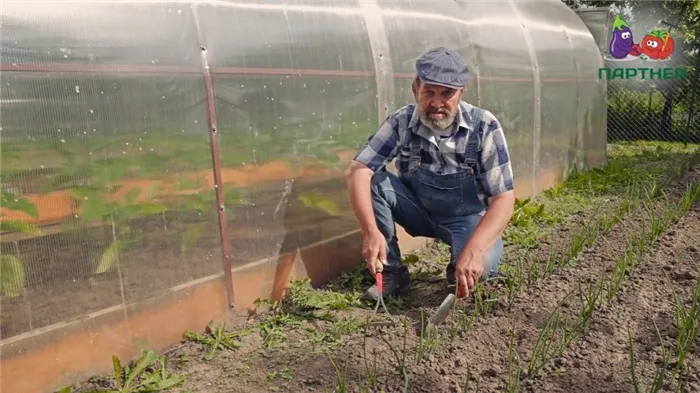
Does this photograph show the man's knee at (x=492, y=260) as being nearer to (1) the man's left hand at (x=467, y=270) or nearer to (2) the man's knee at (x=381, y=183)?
(1) the man's left hand at (x=467, y=270)

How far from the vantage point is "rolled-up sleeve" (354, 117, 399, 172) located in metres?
3.01

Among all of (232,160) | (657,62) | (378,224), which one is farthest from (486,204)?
(657,62)

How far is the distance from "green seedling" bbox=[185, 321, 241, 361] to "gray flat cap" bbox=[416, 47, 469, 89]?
1.42 meters

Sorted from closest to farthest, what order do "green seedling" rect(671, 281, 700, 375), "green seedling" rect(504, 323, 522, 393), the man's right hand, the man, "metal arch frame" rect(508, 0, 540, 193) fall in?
"green seedling" rect(504, 323, 522, 393) → "green seedling" rect(671, 281, 700, 375) → the man's right hand → the man → "metal arch frame" rect(508, 0, 540, 193)

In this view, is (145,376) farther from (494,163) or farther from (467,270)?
(494,163)

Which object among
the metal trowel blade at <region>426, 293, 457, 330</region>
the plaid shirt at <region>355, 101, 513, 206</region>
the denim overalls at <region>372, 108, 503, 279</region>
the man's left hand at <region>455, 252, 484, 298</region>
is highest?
the plaid shirt at <region>355, 101, 513, 206</region>

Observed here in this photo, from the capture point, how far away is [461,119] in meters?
2.96

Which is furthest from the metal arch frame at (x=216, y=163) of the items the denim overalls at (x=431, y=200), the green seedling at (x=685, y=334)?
the green seedling at (x=685, y=334)

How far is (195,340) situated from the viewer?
259 cm

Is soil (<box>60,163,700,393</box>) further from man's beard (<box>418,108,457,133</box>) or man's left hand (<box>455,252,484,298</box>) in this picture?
man's beard (<box>418,108,457,133</box>)

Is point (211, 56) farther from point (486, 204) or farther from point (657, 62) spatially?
point (657, 62)

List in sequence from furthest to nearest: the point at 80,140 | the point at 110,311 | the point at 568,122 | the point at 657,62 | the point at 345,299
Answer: the point at 657,62, the point at 568,122, the point at 345,299, the point at 110,311, the point at 80,140

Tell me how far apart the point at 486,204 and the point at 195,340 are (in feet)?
5.20

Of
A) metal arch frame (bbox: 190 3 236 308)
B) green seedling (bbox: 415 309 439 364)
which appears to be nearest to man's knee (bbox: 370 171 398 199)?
metal arch frame (bbox: 190 3 236 308)
